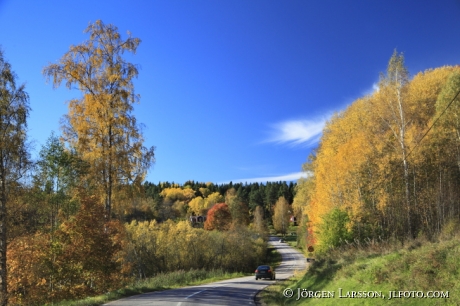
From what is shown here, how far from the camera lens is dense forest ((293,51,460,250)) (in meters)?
25.4

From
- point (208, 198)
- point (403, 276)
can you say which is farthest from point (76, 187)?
→ point (208, 198)

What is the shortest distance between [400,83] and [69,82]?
864 inches

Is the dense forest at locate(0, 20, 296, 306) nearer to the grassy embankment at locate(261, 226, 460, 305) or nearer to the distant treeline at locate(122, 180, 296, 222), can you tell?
the grassy embankment at locate(261, 226, 460, 305)

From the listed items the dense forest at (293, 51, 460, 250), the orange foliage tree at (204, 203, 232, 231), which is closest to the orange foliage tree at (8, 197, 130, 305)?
the dense forest at (293, 51, 460, 250)

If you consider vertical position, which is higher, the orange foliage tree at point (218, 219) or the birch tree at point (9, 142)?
the birch tree at point (9, 142)

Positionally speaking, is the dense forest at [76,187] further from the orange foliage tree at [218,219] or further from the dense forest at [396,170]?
the orange foliage tree at [218,219]

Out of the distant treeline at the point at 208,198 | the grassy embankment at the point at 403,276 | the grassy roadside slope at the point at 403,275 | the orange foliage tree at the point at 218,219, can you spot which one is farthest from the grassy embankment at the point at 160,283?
the distant treeline at the point at 208,198

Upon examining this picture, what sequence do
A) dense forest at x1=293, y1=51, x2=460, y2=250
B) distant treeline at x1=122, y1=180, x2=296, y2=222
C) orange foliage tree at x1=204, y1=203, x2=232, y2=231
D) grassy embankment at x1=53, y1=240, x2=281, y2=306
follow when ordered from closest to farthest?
grassy embankment at x1=53, y1=240, x2=281, y2=306, dense forest at x1=293, y1=51, x2=460, y2=250, orange foliage tree at x1=204, y1=203, x2=232, y2=231, distant treeline at x1=122, y1=180, x2=296, y2=222

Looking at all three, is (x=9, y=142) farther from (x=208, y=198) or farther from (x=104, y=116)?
(x=208, y=198)

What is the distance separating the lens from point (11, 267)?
13.0m

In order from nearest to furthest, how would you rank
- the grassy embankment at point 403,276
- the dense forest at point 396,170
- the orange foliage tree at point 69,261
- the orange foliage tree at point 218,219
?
the grassy embankment at point 403,276 → the orange foliage tree at point 69,261 → the dense forest at point 396,170 → the orange foliage tree at point 218,219

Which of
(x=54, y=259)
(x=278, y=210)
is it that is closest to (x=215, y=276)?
(x=54, y=259)

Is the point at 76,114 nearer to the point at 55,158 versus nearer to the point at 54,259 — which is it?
the point at 55,158

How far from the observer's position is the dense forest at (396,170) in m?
25.4
